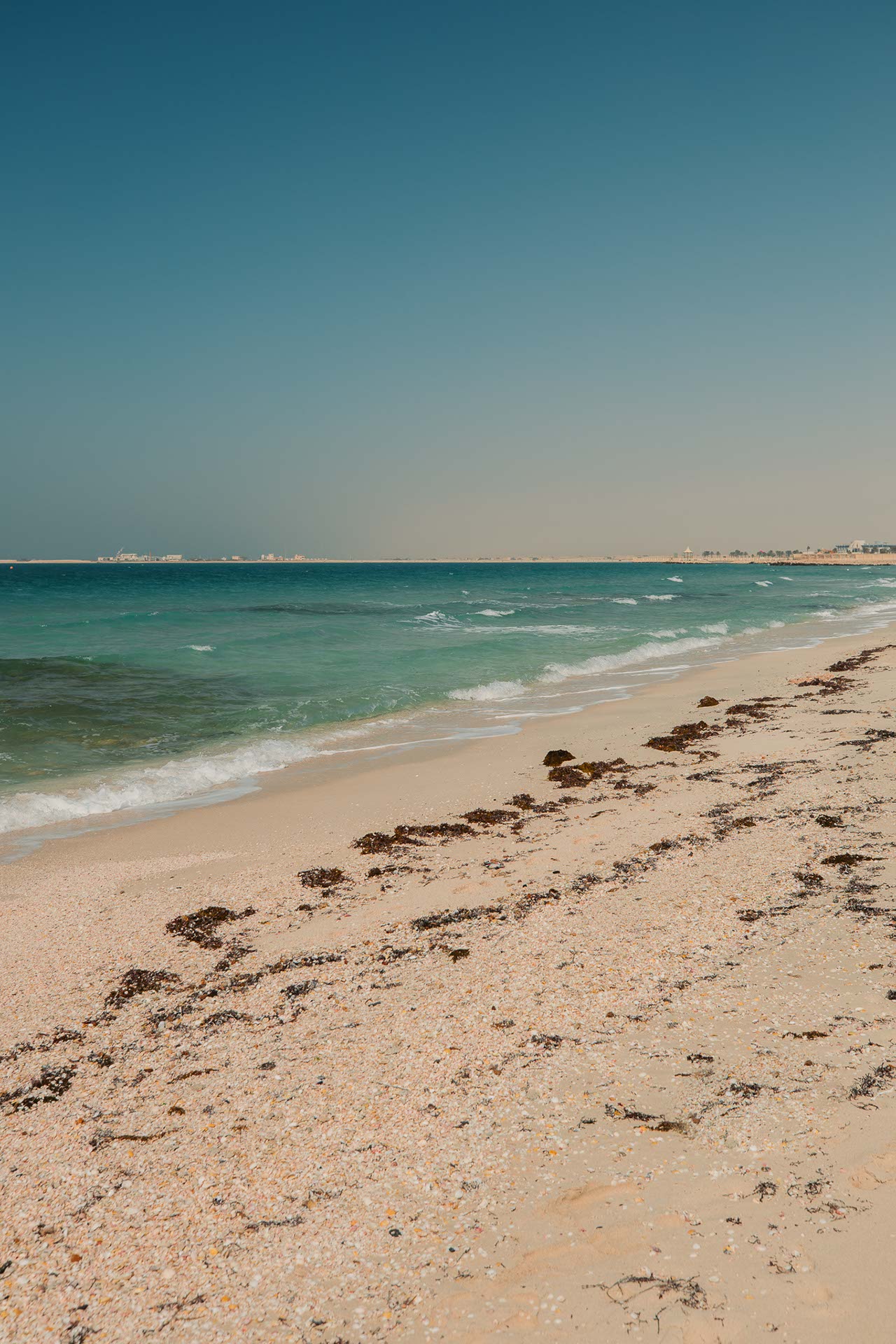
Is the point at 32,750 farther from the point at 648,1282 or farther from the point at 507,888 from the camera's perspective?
the point at 648,1282

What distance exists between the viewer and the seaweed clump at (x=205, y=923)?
669 cm

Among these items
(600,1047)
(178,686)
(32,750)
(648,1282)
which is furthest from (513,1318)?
(178,686)

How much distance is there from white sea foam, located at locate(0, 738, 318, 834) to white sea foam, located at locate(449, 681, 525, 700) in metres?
6.26

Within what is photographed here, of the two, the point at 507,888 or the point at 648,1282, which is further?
the point at 507,888

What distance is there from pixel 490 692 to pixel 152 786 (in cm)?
1065

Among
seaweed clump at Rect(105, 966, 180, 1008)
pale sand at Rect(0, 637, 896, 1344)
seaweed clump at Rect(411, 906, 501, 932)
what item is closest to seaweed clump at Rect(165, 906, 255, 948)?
pale sand at Rect(0, 637, 896, 1344)

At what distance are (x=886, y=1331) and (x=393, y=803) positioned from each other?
846 centimetres

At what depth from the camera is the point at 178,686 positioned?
21766 millimetres

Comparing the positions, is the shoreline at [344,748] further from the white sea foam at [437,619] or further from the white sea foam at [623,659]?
the white sea foam at [437,619]

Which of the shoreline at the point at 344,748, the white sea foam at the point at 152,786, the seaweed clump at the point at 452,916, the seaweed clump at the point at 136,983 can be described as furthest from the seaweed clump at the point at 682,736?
the seaweed clump at the point at 136,983

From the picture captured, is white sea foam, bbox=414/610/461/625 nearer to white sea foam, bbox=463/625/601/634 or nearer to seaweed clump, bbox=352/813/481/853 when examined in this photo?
white sea foam, bbox=463/625/601/634

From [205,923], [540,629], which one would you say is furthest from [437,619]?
[205,923]

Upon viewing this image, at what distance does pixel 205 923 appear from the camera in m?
7.02

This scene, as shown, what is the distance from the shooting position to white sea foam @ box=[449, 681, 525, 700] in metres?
20.4
